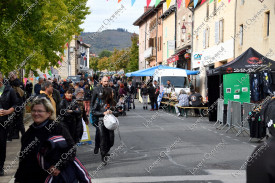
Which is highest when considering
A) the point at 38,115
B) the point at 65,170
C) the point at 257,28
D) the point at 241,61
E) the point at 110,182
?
the point at 257,28

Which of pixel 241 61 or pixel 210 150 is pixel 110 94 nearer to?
pixel 210 150

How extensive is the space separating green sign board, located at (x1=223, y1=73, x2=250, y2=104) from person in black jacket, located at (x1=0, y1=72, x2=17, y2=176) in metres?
10.6

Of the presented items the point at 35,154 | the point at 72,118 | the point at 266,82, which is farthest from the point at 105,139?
→ the point at 266,82

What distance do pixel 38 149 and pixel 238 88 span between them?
14.2 metres

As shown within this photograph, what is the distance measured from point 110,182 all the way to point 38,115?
3430mm

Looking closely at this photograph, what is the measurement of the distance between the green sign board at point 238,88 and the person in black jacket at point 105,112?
28.9 feet

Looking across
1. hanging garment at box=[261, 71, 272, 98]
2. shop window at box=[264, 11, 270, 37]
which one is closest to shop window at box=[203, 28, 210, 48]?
shop window at box=[264, 11, 270, 37]

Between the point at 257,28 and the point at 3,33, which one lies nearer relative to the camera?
the point at 3,33

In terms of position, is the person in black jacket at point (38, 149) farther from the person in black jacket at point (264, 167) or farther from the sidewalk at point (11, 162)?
the sidewalk at point (11, 162)

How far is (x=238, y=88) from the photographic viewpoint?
58.0ft

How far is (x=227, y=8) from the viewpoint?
28875 mm

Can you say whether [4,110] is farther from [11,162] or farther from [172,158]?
[172,158]

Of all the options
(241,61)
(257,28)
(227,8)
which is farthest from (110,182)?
(227,8)

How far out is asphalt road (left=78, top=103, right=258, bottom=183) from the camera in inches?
316
